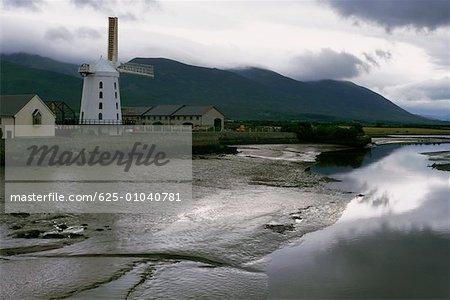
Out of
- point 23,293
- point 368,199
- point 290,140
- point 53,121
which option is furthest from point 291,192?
point 290,140

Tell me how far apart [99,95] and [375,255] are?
41983 mm

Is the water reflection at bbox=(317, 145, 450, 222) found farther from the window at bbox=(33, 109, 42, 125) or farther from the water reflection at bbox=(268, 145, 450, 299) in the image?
the window at bbox=(33, 109, 42, 125)

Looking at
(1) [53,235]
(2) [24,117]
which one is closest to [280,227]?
(1) [53,235]

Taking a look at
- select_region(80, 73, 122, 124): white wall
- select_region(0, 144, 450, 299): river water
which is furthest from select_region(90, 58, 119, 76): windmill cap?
select_region(0, 144, 450, 299): river water

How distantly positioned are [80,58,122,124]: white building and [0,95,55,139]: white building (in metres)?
5.47

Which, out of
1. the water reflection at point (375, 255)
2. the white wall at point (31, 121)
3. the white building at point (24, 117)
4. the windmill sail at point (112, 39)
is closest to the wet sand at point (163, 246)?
the water reflection at point (375, 255)

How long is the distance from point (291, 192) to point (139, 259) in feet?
44.1

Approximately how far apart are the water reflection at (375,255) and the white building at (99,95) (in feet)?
108

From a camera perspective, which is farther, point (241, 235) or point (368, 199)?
point (368, 199)

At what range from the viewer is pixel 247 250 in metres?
14.9

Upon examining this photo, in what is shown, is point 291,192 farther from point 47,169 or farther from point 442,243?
point 47,169

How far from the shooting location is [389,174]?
1443 inches

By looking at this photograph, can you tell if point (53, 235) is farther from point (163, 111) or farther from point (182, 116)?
point (163, 111)

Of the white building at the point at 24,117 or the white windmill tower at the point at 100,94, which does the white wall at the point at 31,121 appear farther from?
the white windmill tower at the point at 100,94
